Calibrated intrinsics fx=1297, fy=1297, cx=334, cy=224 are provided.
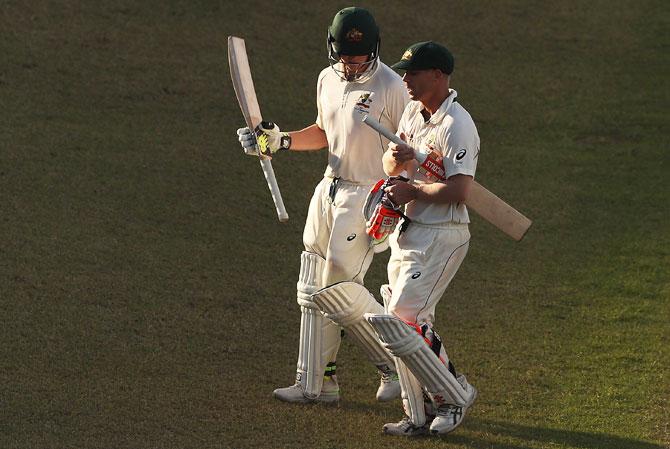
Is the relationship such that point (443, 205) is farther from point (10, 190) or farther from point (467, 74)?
point (467, 74)

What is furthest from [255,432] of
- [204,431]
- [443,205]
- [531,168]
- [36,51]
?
[36,51]

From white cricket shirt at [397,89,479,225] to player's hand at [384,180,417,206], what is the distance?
0.36ft

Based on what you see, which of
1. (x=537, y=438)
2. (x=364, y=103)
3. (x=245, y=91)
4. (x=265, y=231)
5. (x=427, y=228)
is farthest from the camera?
(x=265, y=231)

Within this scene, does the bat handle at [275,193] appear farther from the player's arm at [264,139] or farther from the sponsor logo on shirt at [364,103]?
the sponsor logo on shirt at [364,103]

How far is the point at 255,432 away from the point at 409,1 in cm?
983

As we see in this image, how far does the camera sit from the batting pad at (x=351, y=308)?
7.69 m

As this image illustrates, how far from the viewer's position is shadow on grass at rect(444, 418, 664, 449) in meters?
7.56

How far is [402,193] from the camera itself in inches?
287

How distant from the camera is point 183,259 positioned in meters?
10.4

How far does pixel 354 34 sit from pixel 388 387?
2.23 m

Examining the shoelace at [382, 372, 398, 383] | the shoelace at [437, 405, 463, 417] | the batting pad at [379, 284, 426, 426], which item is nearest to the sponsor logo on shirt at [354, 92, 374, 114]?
the batting pad at [379, 284, 426, 426]

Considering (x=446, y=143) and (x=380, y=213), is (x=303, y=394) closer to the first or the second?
(x=380, y=213)

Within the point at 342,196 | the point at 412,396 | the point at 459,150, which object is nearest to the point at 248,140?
the point at 342,196

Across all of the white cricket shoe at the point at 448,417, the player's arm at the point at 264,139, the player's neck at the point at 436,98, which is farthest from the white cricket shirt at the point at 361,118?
the white cricket shoe at the point at 448,417
